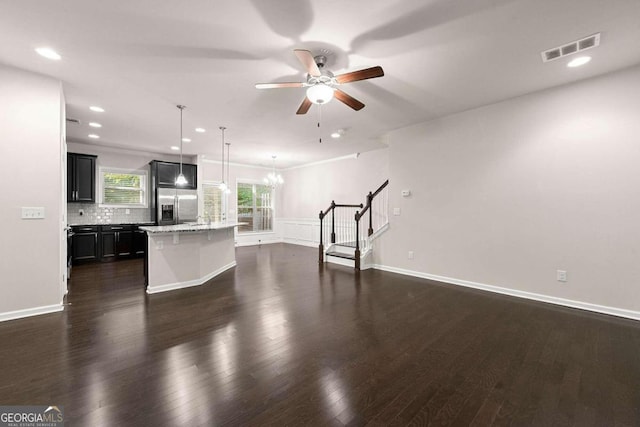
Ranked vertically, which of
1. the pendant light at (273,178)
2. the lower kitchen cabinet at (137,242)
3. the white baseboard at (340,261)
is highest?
the pendant light at (273,178)

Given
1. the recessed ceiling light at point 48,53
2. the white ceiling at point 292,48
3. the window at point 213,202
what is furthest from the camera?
the window at point 213,202

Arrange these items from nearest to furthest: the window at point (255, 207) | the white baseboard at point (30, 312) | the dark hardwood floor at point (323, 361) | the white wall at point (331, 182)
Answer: the dark hardwood floor at point (323, 361), the white baseboard at point (30, 312), the white wall at point (331, 182), the window at point (255, 207)

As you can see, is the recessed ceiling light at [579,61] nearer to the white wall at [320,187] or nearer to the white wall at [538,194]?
the white wall at [538,194]

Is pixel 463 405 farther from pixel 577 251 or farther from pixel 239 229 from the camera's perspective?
pixel 239 229

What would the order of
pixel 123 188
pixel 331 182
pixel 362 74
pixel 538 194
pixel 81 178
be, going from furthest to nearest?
pixel 331 182, pixel 123 188, pixel 81 178, pixel 538 194, pixel 362 74

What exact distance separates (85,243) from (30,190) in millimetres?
3495

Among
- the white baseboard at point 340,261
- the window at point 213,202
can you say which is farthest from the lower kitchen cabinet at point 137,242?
the white baseboard at point 340,261

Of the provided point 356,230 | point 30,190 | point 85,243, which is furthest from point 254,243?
point 30,190

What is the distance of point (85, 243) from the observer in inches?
232

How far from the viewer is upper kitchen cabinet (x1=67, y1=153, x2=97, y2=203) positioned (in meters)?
5.71

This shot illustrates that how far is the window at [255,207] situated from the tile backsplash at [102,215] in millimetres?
2907

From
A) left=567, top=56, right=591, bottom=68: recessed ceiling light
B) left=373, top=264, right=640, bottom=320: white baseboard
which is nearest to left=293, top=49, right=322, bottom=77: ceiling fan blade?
left=567, top=56, right=591, bottom=68: recessed ceiling light

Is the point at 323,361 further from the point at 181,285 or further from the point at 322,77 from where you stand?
the point at 181,285

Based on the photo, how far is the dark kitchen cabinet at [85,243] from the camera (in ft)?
18.9
